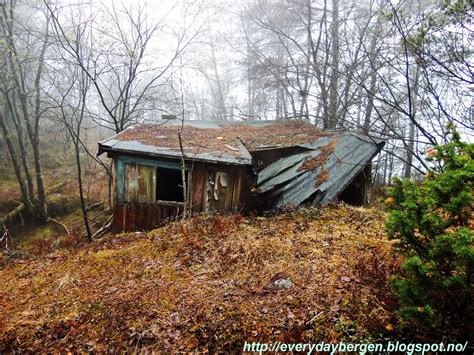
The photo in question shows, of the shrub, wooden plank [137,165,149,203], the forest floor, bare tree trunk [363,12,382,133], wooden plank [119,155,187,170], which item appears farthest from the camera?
wooden plank [137,165,149,203]

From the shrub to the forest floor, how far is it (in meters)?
0.45

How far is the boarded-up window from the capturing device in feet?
28.5

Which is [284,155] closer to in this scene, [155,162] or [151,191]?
[155,162]

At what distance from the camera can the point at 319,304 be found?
3.17 meters

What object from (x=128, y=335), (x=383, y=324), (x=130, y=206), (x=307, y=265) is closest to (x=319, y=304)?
(x=383, y=324)

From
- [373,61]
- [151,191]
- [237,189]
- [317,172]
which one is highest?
[373,61]

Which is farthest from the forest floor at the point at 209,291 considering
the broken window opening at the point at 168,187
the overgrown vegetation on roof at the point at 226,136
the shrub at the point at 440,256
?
the broken window opening at the point at 168,187

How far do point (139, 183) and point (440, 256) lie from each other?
8.01 m

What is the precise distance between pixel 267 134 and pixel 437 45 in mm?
7434

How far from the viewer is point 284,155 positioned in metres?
10.2

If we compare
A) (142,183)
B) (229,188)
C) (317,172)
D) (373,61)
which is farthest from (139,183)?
(373,61)

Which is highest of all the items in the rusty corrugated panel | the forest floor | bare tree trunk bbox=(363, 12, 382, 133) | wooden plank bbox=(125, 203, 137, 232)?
bare tree trunk bbox=(363, 12, 382, 133)

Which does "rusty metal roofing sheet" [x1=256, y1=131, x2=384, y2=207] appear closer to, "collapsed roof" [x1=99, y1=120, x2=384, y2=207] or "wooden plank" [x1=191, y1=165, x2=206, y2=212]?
"collapsed roof" [x1=99, y1=120, x2=384, y2=207]

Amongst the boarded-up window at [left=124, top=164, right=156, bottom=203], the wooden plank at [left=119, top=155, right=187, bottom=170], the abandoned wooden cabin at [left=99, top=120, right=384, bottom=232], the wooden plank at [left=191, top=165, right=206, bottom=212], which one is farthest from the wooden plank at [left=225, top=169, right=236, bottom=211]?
the boarded-up window at [left=124, top=164, right=156, bottom=203]
